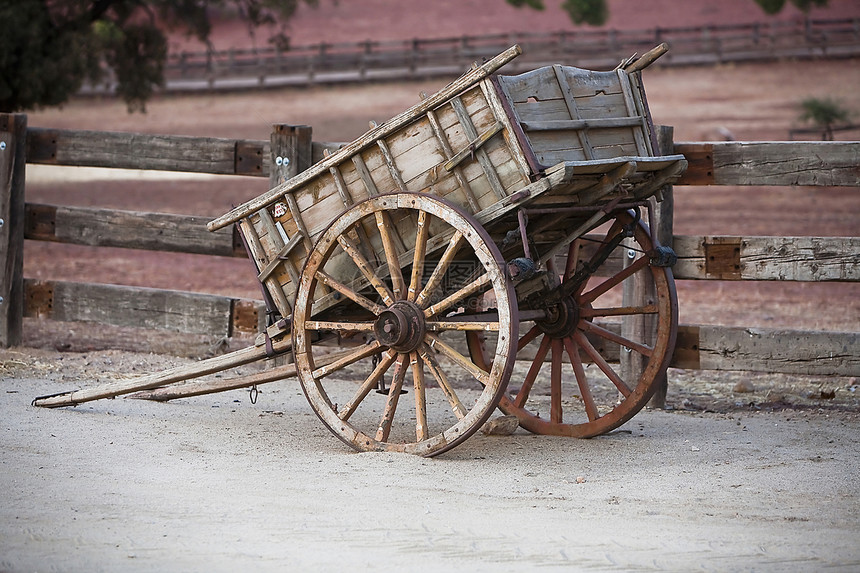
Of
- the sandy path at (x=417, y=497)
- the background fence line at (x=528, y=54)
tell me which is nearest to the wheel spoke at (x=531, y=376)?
the sandy path at (x=417, y=497)

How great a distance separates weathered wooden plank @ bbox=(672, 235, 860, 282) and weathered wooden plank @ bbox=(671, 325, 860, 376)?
36cm

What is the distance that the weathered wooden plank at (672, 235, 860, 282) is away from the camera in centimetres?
592

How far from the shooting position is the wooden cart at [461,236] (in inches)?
182

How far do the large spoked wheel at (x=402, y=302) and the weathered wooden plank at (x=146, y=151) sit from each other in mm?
2163

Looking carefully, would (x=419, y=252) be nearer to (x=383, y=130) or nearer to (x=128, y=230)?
(x=383, y=130)

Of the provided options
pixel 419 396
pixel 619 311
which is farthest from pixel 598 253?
pixel 419 396

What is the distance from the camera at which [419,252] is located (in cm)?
484

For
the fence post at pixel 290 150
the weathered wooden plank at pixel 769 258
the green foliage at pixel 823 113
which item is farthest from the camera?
the green foliage at pixel 823 113

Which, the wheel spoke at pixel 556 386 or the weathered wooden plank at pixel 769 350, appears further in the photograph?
the weathered wooden plank at pixel 769 350

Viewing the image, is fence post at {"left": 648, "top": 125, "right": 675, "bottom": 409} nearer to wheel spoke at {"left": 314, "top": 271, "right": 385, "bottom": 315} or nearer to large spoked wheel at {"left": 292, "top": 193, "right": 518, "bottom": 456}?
large spoked wheel at {"left": 292, "top": 193, "right": 518, "bottom": 456}

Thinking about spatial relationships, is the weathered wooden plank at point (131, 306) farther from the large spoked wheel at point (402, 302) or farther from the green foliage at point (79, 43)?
the green foliage at point (79, 43)

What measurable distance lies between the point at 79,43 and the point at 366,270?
12.2m

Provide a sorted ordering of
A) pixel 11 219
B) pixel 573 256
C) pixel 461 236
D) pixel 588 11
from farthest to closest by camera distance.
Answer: pixel 588 11 → pixel 11 219 → pixel 573 256 → pixel 461 236

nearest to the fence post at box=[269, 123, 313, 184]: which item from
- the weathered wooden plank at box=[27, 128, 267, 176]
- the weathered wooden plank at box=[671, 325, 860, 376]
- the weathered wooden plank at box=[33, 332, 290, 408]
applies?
the weathered wooden plank at box=[27, 128, 267, 176]
